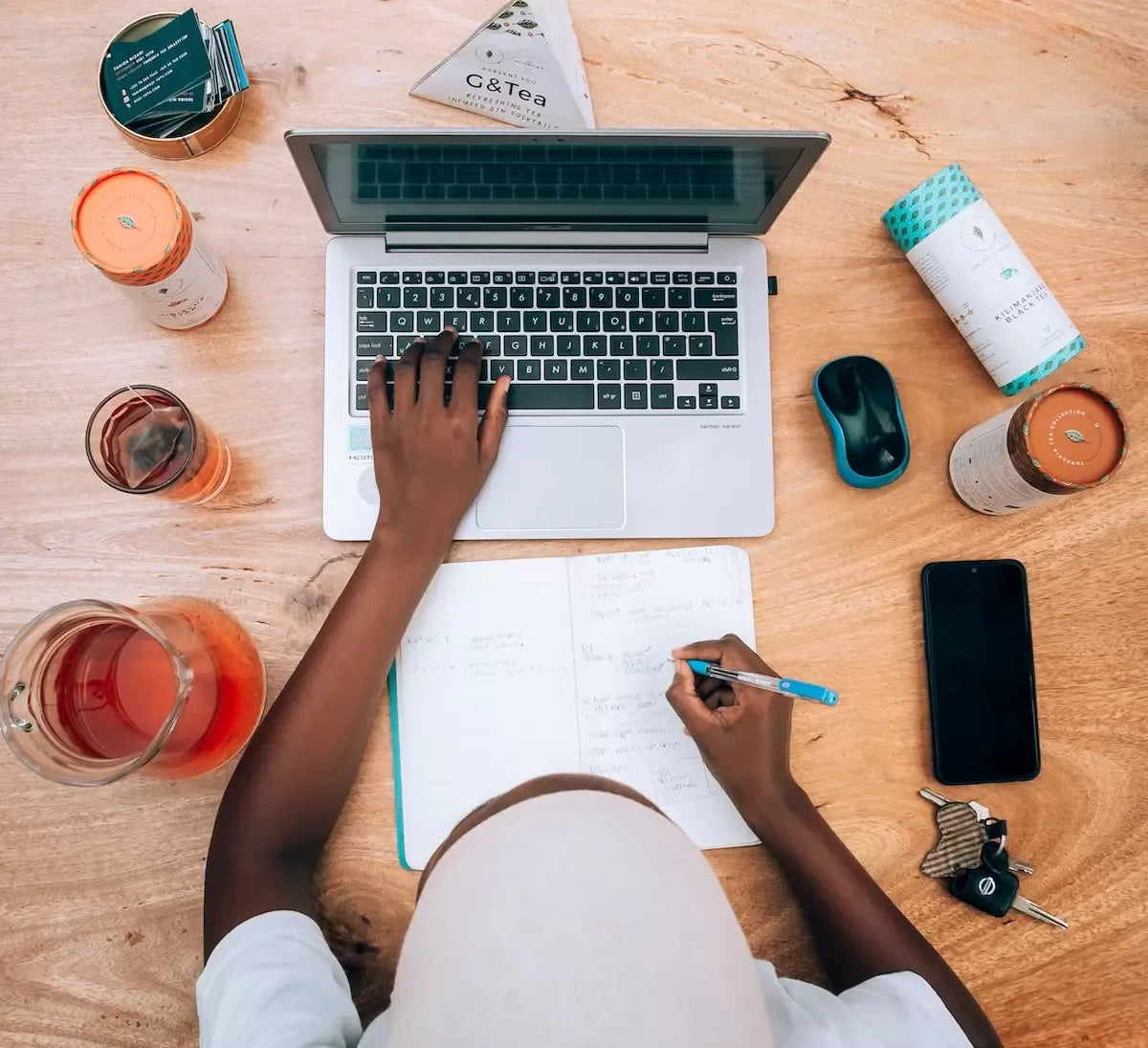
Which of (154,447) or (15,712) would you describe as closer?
(15,712)

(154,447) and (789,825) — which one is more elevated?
(154,447)

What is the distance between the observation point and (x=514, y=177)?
0.67 meters

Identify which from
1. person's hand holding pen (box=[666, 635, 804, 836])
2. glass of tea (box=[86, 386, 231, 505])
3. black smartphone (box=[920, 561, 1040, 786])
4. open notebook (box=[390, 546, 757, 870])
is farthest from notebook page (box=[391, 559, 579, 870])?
black smartphone (box=[920, 561, 1040, 786])

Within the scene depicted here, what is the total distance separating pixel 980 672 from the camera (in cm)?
73

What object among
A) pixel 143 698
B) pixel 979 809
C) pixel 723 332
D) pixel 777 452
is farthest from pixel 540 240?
pixel 979 809

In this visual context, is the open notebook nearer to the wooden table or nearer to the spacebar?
the wooden table

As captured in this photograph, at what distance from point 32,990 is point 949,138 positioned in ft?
3.62

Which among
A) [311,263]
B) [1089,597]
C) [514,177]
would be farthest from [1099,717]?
[311,263]

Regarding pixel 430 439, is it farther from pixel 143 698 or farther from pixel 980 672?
pixel 980 672

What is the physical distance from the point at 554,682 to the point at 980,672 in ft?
1.23

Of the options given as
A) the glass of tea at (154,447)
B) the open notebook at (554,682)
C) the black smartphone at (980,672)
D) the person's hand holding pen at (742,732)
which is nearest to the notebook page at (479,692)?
the open notebook at (554,682)

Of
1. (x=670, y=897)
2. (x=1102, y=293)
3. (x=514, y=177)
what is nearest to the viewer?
(x=670, y=897)

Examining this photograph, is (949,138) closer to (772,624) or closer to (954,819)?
(772,624)

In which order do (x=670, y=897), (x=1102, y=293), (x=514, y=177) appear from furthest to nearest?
(x=1102, y=293) → (x=514, y=177) → (x=670, y=897)
